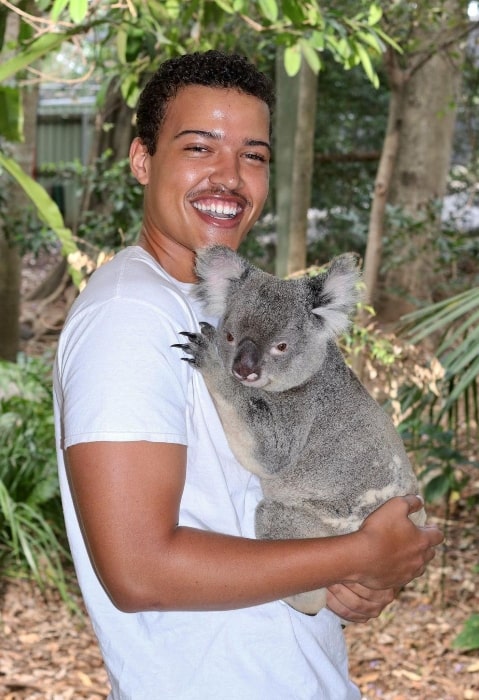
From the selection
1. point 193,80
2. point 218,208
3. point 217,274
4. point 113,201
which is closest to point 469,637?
point 217,274

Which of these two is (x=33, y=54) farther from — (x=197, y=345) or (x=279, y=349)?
(x=197, y=345)

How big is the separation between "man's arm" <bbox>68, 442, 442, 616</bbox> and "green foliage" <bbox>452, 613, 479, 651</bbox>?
2.45 metres

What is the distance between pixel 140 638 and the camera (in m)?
1.33

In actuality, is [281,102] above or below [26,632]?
above

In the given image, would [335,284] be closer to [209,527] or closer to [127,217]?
[209,527]

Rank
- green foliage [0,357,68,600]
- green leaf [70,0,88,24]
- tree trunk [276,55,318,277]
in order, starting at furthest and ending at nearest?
tree trunk [276,55,318,277] → green foliage [0,357,68,600] → green leaf [70,0,88,24]

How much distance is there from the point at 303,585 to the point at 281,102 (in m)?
5.68

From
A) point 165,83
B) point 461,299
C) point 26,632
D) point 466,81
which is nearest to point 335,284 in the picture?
point 165,83

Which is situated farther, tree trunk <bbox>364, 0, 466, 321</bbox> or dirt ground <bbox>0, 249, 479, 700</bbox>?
tree trunk <bbox>364, 0, 466, 321</bbox>

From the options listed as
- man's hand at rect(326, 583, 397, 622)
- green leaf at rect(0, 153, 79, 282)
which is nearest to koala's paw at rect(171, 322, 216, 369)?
man's hand at rect(326, 583, 397, 622)

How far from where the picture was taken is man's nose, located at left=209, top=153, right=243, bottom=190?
1.56m

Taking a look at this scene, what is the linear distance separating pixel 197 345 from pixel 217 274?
9.5 inches

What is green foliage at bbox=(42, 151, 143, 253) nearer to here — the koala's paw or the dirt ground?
the dirt ground

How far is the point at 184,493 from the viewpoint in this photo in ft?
4.46
